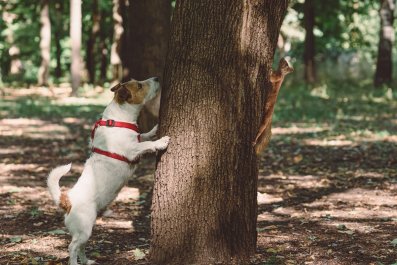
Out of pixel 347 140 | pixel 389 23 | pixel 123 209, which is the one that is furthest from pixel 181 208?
pixel 389 23

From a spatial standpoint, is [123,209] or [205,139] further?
[123,209]

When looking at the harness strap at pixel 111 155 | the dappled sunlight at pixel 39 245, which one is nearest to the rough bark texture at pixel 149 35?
the dappled sunlight at pixel 39 245

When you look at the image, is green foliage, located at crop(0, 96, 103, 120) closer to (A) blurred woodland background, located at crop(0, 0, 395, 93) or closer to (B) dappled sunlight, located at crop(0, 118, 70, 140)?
(B) dappled sunlight, located at crop(0, 118, 70, 140)

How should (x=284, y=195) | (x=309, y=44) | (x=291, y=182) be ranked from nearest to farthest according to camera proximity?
(x=284, y=195) → (x=291, y=182) → (x=309, y=44)

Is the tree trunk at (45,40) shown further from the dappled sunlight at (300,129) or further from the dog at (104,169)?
the dog at (104,169)

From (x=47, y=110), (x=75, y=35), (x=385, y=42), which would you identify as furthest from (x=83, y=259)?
(x=385, y=42)

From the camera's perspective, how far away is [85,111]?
18000mm

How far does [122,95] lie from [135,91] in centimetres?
17

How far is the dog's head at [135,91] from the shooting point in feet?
17.1

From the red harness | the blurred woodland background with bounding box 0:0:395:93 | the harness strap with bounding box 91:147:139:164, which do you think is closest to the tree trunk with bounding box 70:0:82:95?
the blurred woodland background with bounding box 0:0:395:93

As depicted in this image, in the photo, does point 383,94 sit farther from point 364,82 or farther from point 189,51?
point 189,51

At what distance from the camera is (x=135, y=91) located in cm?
534

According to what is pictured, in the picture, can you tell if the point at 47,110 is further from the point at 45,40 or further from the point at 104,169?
the point at 104,169

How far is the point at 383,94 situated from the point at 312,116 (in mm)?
5035
